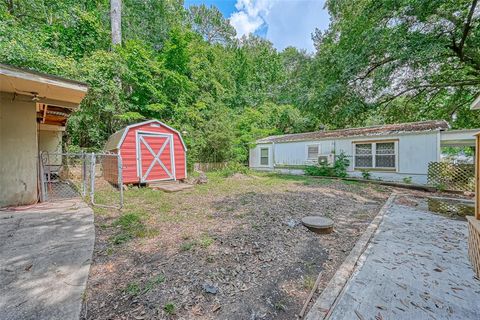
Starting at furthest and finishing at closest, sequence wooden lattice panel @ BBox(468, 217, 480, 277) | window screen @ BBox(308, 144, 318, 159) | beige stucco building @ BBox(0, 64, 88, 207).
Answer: window screen @ BBox(308, 144, 318, 159) < beige stucco building @ BBox(0, 64, 88, 207) < wooden lattice panel @ BBox(468, 217, 480, 277)

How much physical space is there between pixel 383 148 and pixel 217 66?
554 inches

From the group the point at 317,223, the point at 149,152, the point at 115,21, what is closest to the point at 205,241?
the point at 317,223

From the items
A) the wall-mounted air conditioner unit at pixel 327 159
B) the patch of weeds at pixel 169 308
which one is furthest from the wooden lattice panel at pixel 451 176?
the patch of weeds at pixel 169 308

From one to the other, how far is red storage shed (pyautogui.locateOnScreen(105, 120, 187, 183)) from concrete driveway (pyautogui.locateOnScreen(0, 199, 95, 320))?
3738 mm

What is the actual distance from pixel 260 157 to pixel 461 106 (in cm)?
1246

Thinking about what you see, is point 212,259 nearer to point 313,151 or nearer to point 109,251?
point 109,251

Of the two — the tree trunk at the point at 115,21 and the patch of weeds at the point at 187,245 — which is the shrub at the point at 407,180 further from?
the tree trunk at the point at 115,21

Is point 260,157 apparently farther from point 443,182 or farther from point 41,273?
point 41,273

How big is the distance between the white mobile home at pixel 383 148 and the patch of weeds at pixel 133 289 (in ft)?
32.0

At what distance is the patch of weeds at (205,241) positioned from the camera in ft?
10.5

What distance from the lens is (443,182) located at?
303 inches

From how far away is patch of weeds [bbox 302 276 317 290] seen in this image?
91.8 inches

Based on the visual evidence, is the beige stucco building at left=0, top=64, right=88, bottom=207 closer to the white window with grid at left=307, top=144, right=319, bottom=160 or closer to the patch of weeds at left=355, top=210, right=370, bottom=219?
the patch of weeds at left=355, top=210, right=370, bottom=219

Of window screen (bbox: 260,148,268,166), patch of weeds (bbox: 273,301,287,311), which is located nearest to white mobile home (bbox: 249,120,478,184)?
window screen (bbox: 260,148,268,166)
